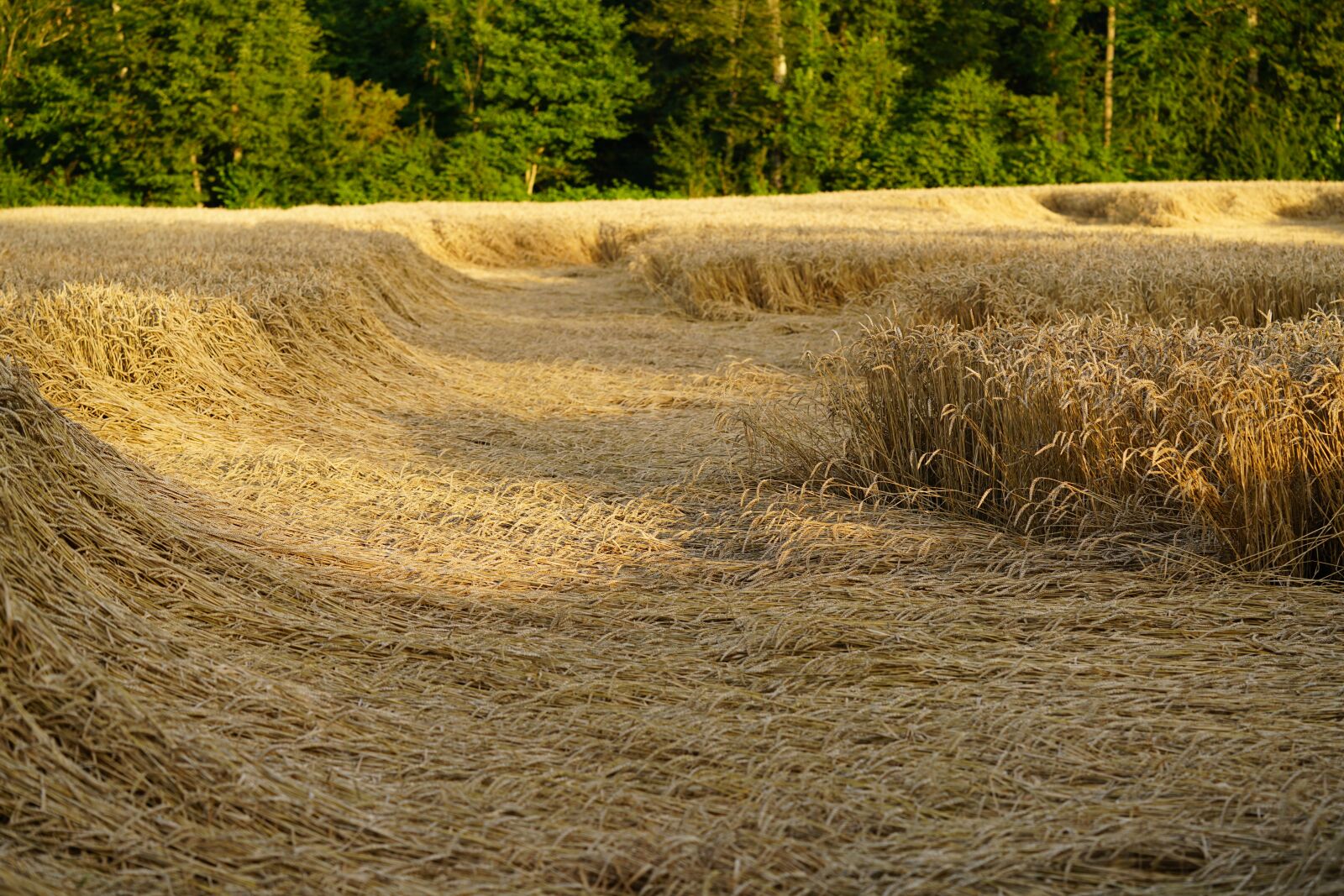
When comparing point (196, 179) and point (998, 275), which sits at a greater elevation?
point (196, 179)

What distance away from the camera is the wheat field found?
194 centimetres

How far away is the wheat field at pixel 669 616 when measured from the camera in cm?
194

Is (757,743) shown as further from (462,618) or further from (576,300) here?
(576,300)

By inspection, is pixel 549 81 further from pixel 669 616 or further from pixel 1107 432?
pixel 669 616

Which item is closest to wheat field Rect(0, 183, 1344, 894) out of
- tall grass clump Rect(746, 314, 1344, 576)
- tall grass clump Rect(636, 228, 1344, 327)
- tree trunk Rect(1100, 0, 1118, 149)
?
tall grass clump Rect(746, 314, 1344, 576)

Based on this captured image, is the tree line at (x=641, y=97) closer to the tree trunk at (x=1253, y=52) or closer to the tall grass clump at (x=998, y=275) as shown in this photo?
the tree trunk at (x=1253, y=52)

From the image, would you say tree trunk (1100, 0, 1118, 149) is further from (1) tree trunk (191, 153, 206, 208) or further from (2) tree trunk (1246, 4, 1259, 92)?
(1) tree trunk (191, 153, 206, 208)

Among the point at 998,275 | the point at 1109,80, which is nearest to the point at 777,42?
the point at 1109,80

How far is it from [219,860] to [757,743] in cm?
96

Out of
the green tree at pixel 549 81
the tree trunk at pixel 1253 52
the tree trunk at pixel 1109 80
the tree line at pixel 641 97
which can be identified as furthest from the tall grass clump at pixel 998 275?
the tree trunk at pixel 1253 52

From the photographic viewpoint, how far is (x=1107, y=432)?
11.6 feet

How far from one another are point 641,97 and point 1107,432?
77.9 feet

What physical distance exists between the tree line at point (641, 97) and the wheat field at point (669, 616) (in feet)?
59.5

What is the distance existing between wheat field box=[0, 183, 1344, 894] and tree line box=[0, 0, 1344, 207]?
18.1 meters
